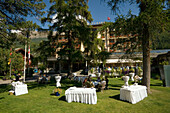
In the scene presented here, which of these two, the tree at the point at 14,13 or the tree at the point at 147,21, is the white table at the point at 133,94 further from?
the tree at the point at 14,13

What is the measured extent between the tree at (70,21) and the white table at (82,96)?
335 inches

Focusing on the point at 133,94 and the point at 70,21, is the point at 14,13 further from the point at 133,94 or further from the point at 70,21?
the point at 133,94

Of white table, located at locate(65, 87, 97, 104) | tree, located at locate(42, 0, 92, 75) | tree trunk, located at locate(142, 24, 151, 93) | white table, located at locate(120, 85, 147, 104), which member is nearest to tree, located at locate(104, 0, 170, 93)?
tree trunk, located at locate(142, 24, 151, 93)

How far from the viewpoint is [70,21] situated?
14.9m

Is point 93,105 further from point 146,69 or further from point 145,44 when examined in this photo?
point 145,44

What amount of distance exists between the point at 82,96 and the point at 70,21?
10.8 meters

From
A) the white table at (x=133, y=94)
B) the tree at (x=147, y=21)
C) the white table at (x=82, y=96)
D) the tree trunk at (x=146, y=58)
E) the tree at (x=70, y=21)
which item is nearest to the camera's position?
the white table at (x=82, y=96)

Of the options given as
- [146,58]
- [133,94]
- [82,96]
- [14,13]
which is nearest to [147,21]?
[146,58]

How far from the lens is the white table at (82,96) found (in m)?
6.38

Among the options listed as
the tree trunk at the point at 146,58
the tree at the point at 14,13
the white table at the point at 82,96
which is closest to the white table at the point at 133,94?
the tree trunk at the point at 146,58

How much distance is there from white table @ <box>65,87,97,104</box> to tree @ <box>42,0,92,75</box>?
852 cm

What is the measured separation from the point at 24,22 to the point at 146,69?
9982mm

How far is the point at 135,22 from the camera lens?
26.6ft

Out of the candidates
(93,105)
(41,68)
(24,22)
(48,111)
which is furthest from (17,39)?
(41,68)
